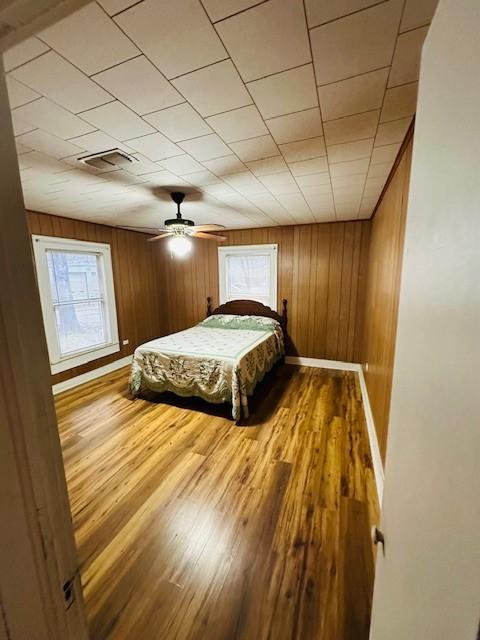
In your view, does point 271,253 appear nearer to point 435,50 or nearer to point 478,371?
point 435,50

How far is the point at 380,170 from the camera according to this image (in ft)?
7.14

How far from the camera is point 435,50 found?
57 centimetres

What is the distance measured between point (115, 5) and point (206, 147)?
36.9 inches

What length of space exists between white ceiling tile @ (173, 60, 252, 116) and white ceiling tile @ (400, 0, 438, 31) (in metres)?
0.63

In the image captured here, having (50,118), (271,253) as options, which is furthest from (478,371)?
(271,253)

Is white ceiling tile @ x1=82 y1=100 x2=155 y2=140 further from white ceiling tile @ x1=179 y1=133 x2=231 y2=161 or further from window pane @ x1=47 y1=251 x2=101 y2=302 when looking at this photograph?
window pane @ x1=47 y1=251 x2=101 y2=302

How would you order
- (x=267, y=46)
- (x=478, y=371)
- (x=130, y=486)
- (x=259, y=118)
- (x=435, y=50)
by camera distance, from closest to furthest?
1. (x=478, y=371)
2. (x=435, y=50)
3. (x=267, y=46)
4. (x=259, y=118)
5. (x=130, y=486)

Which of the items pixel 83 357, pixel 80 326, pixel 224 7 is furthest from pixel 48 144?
pixel 83 357

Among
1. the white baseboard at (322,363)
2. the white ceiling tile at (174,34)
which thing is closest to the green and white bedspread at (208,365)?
the white baseboard at (322,363)

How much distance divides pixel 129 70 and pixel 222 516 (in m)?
2.43

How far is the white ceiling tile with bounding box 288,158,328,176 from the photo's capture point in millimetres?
1990

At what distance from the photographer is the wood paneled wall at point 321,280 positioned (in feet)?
13.5

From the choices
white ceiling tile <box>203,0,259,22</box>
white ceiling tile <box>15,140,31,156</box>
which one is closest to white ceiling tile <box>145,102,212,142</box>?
white ceiling tile <box>203,0,259,22</box>

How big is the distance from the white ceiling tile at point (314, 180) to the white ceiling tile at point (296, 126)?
2.11 feet
